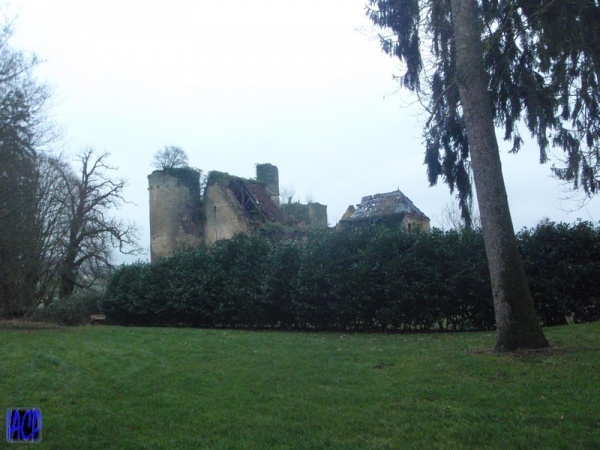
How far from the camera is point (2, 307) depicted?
25.1m

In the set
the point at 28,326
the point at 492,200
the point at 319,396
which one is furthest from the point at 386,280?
the point at 28,326

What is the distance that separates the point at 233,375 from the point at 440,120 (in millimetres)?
6793

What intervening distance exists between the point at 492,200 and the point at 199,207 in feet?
103

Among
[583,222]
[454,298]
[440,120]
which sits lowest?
[454,298]

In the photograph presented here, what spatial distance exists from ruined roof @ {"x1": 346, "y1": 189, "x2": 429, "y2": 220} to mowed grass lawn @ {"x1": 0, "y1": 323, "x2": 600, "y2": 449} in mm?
20323

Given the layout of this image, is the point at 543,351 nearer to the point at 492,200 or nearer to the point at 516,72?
the point at 492,200

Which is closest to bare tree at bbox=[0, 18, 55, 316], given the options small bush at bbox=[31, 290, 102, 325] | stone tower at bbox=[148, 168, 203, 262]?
small bush at bbox=[31, 290, 102, 325]

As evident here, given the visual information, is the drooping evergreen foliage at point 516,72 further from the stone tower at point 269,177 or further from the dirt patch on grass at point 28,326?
the stone tower at point 269,177

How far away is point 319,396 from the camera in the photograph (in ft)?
23.0

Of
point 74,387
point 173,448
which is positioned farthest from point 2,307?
point 173,448

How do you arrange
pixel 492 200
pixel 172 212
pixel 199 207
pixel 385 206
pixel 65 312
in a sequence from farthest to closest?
pixel 199 207 < pixel 172 212 < pixel 385 206 < pixel 65 312 < pixel 492 200

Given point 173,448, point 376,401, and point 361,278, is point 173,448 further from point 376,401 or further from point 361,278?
point 361,278

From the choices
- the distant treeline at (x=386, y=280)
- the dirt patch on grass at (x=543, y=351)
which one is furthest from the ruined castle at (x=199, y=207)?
the dirt patch on grass at (x=543, y=351)

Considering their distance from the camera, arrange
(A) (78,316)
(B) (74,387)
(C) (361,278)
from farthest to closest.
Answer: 1. (A) (78,316)
2. (C) (361,278)
3. (B) (74,387)
